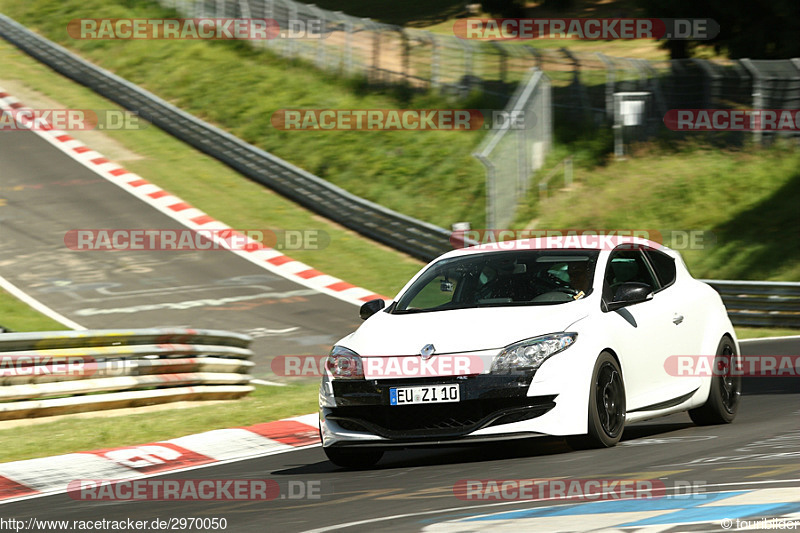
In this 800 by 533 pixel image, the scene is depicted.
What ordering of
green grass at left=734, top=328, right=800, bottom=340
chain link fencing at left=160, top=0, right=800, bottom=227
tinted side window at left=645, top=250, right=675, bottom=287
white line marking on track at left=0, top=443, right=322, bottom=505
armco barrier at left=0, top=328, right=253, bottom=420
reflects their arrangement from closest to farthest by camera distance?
white line marking on track at left=0, top=443, right=322, bottom=505 → tinted side window at left=645, top=250, right=675, bottom=287 → armco barrier at left=0, top=328, right=253, bottom=420 → green grass at left=734, top=328, right=800, bottom=340 → chain link fencing at left=160, top=0, right=800, bottom=227

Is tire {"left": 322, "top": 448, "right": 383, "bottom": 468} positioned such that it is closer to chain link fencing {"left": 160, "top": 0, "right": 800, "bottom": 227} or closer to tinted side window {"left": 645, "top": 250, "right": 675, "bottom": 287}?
tinted side window {"left": 645, "top": 250, "right": 675, "bottom": 287}

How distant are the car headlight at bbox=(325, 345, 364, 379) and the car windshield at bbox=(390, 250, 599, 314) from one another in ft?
2.35

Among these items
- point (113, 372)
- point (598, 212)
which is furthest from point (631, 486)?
point (598, 212)

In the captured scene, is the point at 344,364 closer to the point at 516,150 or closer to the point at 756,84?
the point at 516,150

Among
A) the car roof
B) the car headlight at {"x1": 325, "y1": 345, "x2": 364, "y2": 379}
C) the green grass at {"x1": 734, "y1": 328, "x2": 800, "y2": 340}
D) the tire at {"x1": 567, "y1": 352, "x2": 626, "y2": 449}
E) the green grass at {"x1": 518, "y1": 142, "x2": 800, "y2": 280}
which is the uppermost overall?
the car roof

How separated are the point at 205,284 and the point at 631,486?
56.9 feet

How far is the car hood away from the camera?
8.10 metres

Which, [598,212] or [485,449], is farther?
[598,212]

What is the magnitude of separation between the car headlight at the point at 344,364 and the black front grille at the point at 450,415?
0.24 m

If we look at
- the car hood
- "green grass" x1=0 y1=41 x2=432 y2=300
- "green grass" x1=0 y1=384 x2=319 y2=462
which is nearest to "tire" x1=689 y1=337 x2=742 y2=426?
the car hood

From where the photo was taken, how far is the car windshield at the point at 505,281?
8.88m

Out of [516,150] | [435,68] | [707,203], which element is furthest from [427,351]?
[435,68]

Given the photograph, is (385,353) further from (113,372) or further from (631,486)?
(113,372)

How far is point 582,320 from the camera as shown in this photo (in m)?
Result: 8.36
